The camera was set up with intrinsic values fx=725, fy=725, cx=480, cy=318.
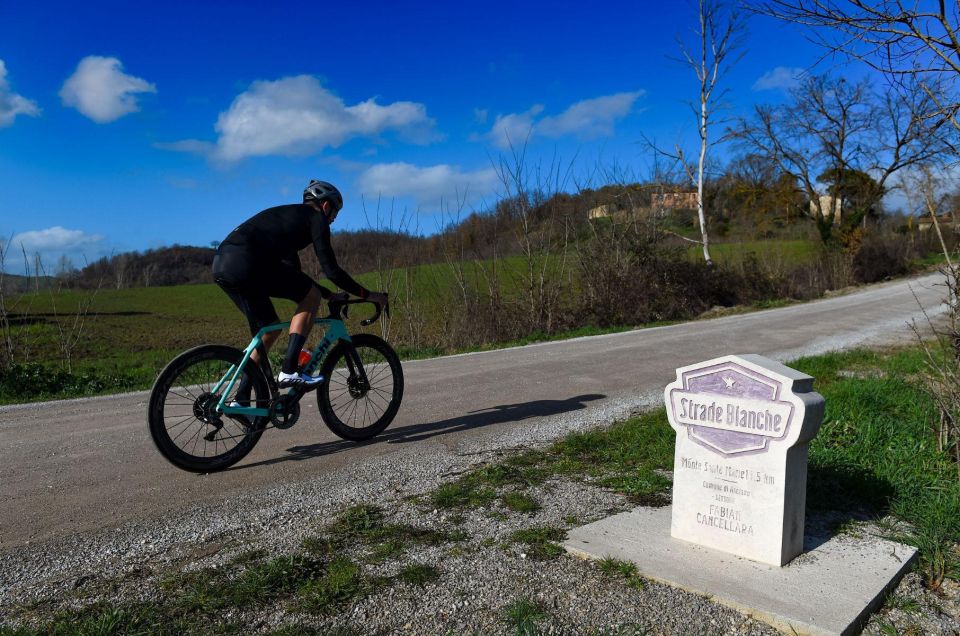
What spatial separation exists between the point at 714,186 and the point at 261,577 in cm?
3159

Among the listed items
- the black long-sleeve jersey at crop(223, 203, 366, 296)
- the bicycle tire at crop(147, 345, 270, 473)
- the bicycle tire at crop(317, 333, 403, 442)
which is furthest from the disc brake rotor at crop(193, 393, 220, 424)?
the black long-sleeve jersey at crop(223, 203, 366, 296)

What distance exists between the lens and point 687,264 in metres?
21.6

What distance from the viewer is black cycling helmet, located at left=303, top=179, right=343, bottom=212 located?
5.53 metres

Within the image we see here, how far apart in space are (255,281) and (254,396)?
34.6 inches

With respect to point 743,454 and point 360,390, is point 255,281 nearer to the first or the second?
point 360,390

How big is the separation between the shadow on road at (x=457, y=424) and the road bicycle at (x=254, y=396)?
144 millimetres

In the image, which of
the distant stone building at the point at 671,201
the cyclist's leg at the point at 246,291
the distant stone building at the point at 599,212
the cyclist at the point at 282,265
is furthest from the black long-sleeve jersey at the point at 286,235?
the distant stone building at the point at 671,201

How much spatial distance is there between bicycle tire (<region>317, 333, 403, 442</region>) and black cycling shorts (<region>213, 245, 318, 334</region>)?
69 centimetres

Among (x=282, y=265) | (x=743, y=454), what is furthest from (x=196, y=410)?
(x=743, y=454)

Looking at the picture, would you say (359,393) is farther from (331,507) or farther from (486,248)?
(486,248)

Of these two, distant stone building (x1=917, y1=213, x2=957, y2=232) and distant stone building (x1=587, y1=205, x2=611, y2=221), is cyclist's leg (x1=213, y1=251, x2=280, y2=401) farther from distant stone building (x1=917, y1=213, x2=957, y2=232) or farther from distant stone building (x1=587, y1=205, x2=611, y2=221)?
distant stone building (x1=587, y1=205, x2=611, y2=221)

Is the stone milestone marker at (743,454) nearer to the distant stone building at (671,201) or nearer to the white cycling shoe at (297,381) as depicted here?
the white cycling shoe at (297,381)

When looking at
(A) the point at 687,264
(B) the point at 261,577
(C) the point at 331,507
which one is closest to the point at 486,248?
(A) the point at 687,264

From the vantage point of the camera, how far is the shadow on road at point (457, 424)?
5.94 m
